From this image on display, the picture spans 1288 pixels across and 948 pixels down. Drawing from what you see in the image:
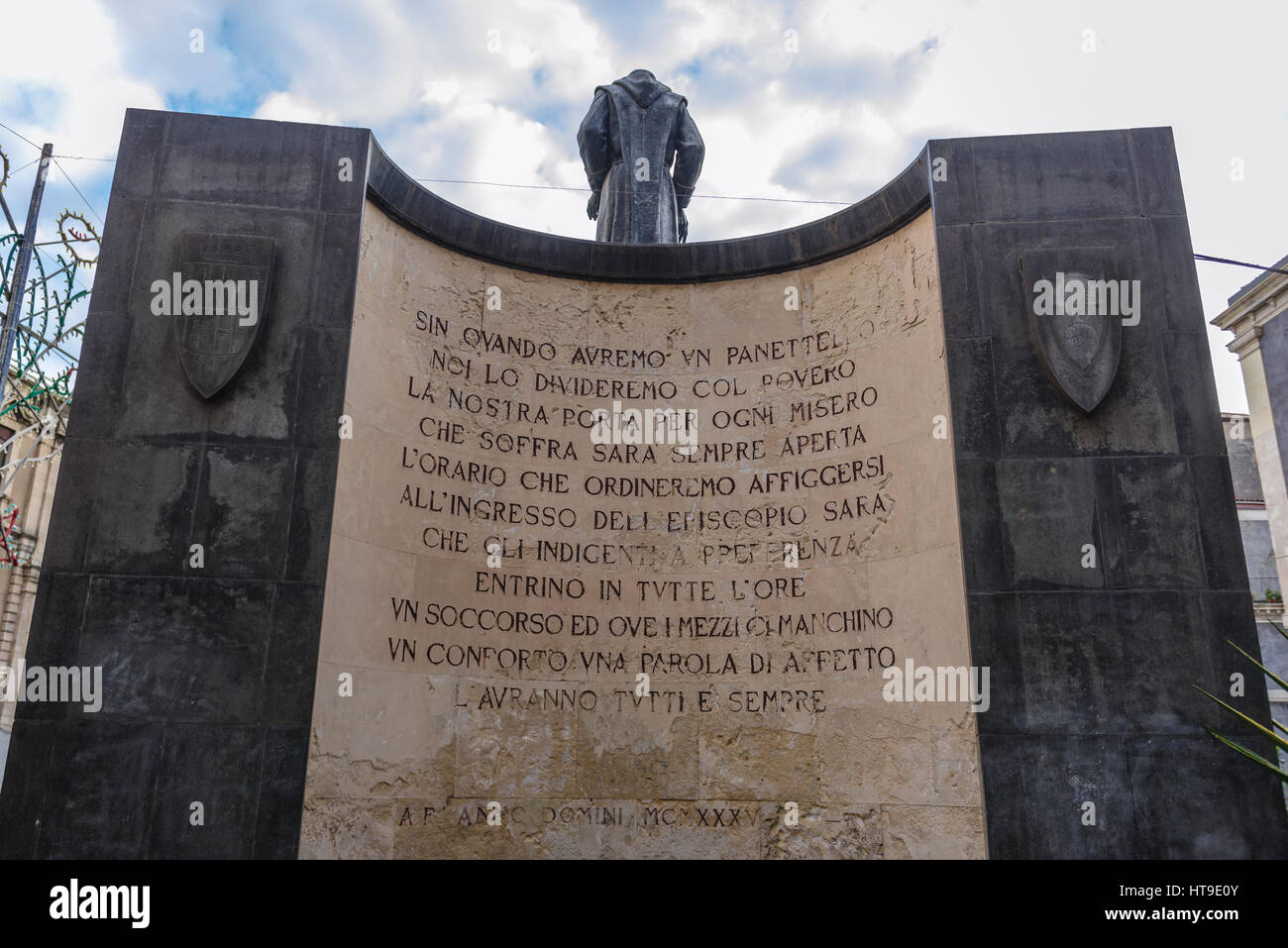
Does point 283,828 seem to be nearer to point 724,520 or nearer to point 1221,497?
point 724,520

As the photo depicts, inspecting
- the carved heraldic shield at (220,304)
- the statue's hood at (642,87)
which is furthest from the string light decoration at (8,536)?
the statue's hood at (642,87)

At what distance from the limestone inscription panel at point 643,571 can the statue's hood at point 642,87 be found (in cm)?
313

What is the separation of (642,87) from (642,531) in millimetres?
5843

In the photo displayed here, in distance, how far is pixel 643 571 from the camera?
353 inches

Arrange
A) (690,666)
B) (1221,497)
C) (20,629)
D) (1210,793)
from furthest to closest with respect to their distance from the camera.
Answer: (20,629) → (690,666) → (1221,497) → (1210,793)

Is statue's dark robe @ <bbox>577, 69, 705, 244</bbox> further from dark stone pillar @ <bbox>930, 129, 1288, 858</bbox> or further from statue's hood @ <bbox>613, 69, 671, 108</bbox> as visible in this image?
dark stone pillar @ <bbox>930, 129, 1288, 858</bbox>

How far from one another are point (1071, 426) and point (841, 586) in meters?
2.36

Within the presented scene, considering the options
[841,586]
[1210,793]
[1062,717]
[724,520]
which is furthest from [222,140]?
[1210,793]

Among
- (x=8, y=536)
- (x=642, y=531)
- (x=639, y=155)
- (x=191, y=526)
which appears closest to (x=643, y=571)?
(x=642, y=531)

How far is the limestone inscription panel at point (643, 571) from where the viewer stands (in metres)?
7.69

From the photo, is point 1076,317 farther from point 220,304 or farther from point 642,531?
point 220,304

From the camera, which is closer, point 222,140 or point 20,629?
point 222,140

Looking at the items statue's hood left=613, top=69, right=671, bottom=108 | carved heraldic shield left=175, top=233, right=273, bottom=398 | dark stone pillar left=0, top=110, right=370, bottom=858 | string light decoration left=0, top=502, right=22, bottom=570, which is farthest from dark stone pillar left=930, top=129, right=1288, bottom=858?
string light decoration left=0, top=502, right=22, bottom=570
